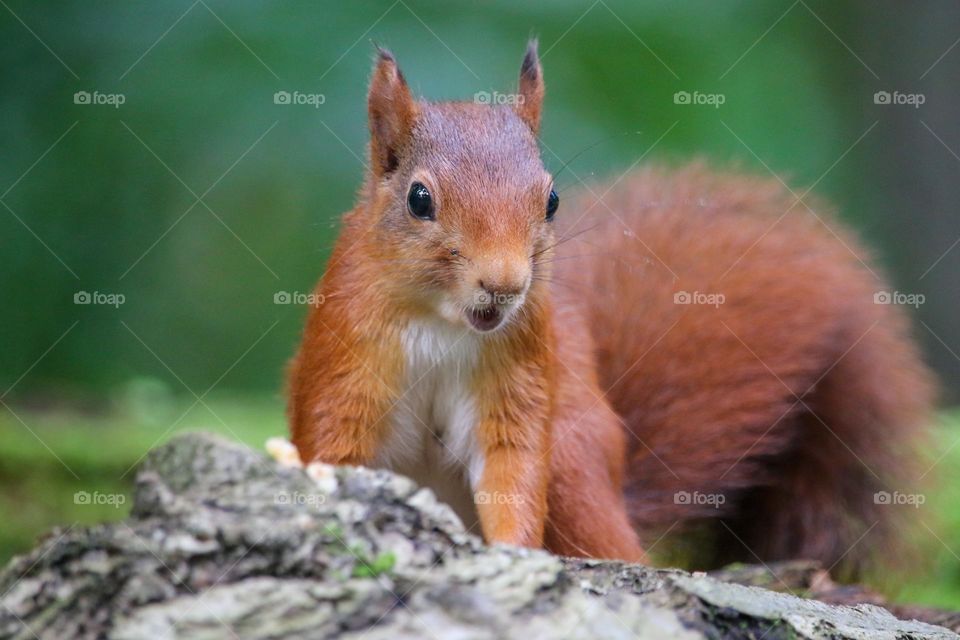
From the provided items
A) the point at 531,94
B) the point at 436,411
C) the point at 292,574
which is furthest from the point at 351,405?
the point at 292,574

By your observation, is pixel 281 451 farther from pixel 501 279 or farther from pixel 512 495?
pixel 512 495

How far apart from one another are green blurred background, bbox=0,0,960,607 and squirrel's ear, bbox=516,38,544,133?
144 centimetres

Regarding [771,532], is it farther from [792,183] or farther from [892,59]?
[892,59]

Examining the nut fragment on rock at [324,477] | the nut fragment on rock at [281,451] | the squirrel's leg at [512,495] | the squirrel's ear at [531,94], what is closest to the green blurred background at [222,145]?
the squirrel's ear at [531,94]

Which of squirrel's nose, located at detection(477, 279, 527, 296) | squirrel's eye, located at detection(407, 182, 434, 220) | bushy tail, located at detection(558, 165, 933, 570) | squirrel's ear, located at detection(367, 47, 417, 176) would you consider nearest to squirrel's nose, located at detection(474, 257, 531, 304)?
squirrel's nose, located at detection(477, 279, 527, 296)

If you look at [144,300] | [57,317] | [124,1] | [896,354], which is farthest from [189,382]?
[896,354]

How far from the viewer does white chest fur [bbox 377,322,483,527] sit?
229cm

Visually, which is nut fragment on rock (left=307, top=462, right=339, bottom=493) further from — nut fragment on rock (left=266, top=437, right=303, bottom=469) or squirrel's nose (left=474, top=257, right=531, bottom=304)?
squirrel's nose (left=474, top=257, right=531, bottom=304)

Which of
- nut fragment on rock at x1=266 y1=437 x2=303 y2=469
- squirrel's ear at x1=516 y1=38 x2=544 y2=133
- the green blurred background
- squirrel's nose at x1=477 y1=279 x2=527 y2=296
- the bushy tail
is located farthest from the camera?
the green blurred background

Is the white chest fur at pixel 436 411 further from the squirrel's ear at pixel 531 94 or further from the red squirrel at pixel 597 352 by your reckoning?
the squirrel's ear at pixel 531 94

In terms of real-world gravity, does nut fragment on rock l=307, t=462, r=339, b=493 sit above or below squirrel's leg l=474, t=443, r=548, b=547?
below

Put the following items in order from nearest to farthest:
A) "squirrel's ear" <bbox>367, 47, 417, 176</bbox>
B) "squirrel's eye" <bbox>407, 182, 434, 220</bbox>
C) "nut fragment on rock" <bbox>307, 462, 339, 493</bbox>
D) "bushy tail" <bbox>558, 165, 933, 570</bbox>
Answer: "nut fragment on rock" <bbox>307, 462, 339, 493</bbox>, "squirrel's eye" <bbox>407, 182, 434, 220</bbox>, "squirrel's ear" <bbox>367, 47, 417, 176</bbox>, "bushy tail" <bbox>558, 165, 933, 570</bbox>

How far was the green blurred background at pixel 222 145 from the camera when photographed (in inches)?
177

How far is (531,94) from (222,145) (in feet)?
8.91
